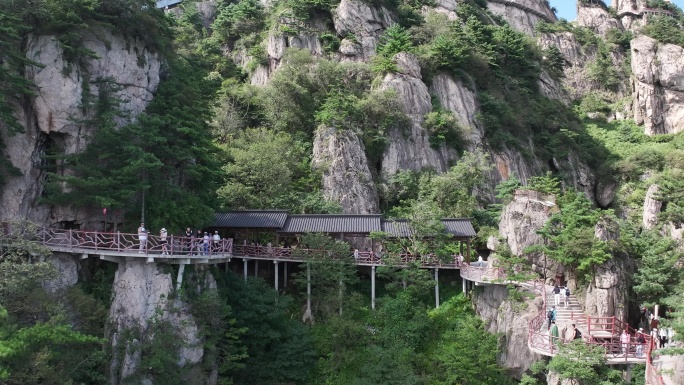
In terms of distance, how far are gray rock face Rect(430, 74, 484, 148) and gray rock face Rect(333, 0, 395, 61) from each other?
20.4ft

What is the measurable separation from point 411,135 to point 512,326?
19048 millimetres

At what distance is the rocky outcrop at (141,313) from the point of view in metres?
20.1

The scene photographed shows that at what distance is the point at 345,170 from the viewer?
35875 mm

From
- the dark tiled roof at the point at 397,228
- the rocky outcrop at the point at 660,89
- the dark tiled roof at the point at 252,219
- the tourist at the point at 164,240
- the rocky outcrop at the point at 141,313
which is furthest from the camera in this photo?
the rocky outcrop at the point at 660,89

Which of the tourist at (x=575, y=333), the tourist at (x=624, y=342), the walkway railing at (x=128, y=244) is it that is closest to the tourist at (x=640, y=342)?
the tourist at (x=624, y=342)

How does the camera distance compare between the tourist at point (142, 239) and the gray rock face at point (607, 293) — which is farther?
the gray rock face at point (607, 293)

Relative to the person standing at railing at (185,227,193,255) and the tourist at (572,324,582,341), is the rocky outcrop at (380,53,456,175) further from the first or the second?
the tourist at (572,324,582,341)

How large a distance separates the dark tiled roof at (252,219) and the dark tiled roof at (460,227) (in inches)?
352

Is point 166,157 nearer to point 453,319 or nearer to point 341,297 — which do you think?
point 341,297

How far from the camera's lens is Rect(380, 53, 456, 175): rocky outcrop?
39250mm

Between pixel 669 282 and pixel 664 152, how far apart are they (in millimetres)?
25587

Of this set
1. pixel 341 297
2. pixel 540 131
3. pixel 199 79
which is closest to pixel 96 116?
pixel 199 79

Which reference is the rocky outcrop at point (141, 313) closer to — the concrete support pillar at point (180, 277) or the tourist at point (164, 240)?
the concrete support pillar at point (180, 277)

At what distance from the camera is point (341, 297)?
89.7 ft
